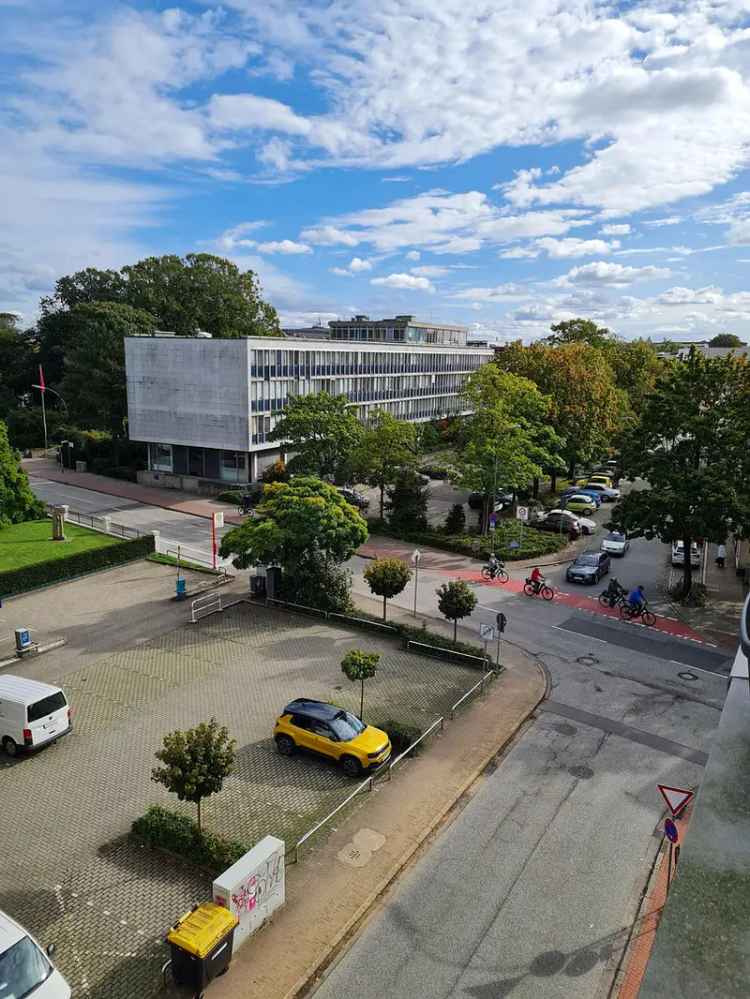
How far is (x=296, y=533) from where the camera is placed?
89.5 feet

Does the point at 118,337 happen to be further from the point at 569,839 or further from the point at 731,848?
the point at 731,848

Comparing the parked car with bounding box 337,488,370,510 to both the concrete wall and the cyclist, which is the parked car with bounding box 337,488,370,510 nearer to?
the concrete wall

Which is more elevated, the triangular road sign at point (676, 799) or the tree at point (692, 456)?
the tree at point (692, 456)

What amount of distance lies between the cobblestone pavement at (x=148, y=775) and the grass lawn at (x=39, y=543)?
11499 mm

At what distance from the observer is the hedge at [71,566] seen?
96.6 ft

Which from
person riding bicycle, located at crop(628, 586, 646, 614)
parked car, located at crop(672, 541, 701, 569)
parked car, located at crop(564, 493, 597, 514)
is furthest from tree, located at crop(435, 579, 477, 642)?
parked car, located at crop(564, 493, 597, 514)

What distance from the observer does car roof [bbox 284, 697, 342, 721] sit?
1772 cm

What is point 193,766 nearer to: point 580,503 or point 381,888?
point 381,888

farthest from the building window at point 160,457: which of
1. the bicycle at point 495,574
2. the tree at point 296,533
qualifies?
the bicycle at point 495,574

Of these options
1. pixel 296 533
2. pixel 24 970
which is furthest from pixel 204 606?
pixel 24 970

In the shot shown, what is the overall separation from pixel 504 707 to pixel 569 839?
6.11 metres

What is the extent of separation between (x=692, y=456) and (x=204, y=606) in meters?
22.5

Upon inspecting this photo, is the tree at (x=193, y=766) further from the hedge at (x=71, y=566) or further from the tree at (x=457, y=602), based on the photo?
the hedge at (x=71, y=566)

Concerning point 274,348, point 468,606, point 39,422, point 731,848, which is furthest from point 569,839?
point 39,422
